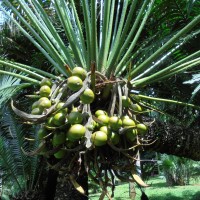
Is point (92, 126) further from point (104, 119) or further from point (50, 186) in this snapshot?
point (50, 186)

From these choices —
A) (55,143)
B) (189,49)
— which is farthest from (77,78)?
(189,49)

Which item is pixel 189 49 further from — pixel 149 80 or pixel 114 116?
pixel 114 116

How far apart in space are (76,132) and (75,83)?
23 cm

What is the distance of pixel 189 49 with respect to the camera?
3719 millimetres

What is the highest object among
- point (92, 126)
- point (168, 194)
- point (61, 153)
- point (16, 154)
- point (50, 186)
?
point (16, 154)

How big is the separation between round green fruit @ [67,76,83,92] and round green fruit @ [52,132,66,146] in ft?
0.76

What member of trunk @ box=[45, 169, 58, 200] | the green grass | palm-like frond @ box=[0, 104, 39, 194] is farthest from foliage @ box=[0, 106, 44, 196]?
the green grass

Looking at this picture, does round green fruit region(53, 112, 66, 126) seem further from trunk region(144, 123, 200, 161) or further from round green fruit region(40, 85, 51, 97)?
trunk region(144, 123, 200, 161)

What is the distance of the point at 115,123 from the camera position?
172 cm

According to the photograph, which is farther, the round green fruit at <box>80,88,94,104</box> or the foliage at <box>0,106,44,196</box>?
the foliage at <box>0,106,44,196</box>

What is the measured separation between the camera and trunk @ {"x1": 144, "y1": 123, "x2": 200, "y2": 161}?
3402 mm

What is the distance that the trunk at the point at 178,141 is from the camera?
3.40 metres

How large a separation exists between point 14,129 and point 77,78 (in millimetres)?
2705

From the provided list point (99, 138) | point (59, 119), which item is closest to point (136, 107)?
point (99, 138)
